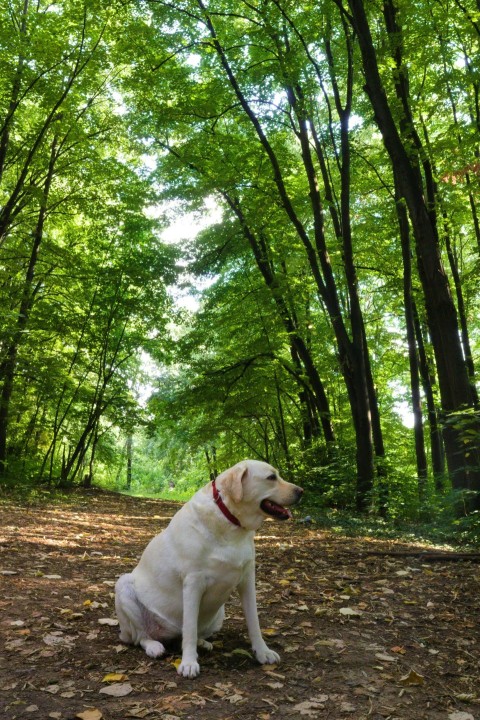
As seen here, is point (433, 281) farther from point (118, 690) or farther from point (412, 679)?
point (118, 690)

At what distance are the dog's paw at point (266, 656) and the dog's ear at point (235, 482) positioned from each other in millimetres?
994

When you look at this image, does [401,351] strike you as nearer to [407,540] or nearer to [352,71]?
[352,71]

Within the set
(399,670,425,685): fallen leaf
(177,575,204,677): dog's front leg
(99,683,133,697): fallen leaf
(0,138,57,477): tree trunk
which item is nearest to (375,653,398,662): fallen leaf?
(399,670,425,685): fallen leaf

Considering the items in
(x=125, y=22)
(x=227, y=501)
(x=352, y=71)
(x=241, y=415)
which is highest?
(x=125, y=22)

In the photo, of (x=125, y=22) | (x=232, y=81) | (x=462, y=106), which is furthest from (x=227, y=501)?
(x=125, y=22)

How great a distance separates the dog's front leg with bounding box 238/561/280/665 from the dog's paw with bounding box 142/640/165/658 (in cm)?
58

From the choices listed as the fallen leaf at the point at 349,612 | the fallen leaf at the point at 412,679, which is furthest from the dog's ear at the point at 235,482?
the fallen leaf at the point at 349,612

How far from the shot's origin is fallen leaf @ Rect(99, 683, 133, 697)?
2.96 metres

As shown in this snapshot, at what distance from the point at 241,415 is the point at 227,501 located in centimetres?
1456

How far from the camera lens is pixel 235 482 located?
3.38m

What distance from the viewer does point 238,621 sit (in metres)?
4.50

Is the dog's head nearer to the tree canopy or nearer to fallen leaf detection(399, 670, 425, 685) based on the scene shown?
fallen leaf detection(399, 670, 425, 685)

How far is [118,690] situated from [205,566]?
0.79 metres

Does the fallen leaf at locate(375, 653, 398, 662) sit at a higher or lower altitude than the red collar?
lower
